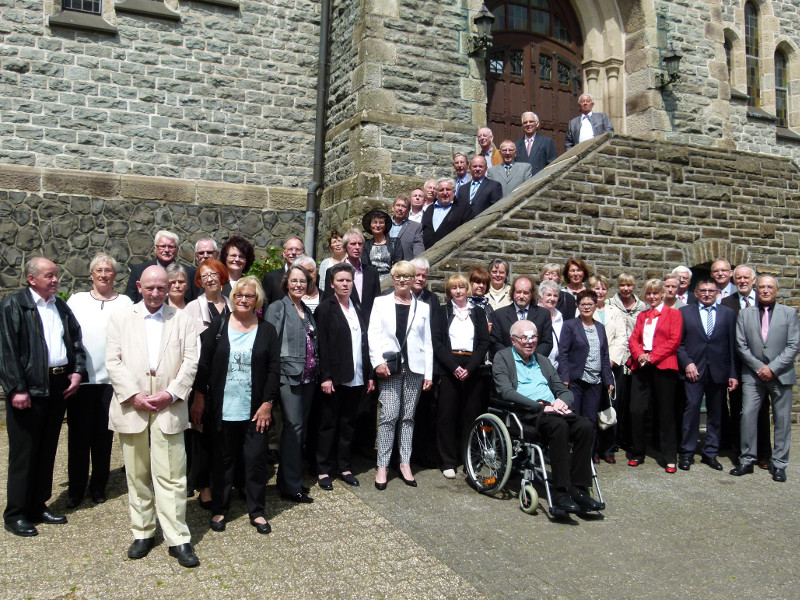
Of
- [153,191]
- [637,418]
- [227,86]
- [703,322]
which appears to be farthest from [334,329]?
[227,86]

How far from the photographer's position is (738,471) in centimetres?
671

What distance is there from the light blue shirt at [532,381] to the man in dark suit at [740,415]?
8.19 feet

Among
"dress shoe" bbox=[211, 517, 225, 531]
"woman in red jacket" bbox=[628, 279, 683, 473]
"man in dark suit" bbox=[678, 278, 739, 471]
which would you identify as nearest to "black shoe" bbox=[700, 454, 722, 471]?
"man in dark suit" bbox=[678, 278, 739, 471]

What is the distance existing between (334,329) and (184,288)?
1.24 m

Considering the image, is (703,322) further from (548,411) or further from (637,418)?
(548,411)

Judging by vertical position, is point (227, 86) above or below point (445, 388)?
above

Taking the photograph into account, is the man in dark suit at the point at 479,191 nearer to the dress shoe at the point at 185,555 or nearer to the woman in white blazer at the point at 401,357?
the woman in white blazer at the point at 401,357

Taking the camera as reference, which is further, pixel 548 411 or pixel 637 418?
pixel 637 418

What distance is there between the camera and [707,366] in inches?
279

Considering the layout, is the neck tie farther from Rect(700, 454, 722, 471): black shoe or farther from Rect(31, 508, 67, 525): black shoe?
Rect(31, 508, 67, 525): black shoe

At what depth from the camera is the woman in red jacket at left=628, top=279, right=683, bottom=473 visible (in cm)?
691

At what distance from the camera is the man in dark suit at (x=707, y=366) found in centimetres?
697

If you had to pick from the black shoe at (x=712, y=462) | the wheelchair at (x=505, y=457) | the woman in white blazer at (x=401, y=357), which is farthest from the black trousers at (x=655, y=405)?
the woman in white blazer at (x=401, y=357)

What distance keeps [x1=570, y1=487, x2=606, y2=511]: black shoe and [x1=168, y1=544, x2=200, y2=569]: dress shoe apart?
9.07ft
